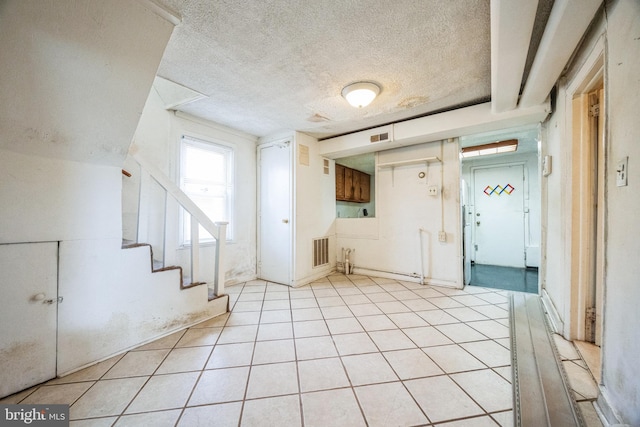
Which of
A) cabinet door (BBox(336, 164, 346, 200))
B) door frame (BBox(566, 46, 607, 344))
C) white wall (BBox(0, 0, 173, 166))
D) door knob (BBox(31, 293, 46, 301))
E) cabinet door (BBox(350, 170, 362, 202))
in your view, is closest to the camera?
white wall (BBox(0, 0, 173, 166))

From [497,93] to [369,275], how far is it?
3.08 m

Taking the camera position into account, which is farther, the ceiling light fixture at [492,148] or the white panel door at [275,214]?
the ceiling light fixture at [492,148]

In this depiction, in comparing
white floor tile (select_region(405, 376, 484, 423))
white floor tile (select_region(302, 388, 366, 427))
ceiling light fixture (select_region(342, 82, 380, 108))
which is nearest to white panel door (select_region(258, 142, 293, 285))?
ceiling light fixture (select_region(342, 82, 380, 108))

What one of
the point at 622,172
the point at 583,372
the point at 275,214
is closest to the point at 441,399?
the point at 583,372

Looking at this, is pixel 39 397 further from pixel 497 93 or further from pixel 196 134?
pixel 497 93

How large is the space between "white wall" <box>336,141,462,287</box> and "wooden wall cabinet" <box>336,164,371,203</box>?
128cm

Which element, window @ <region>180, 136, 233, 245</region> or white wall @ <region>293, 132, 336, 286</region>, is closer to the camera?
window @ <region>180, 136, 233, 245</region>

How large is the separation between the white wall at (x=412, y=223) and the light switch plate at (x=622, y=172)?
2.22 m

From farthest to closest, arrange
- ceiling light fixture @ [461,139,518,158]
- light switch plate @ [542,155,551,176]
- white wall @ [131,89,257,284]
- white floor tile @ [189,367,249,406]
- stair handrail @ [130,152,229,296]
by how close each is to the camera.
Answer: ceiling light fixture @ [461,139,518,158]
white wall @ [131,89,257,284]
light switch plate @ [542,155,551,176]
stair handrail @ [130,152,229,296]
white floor tile @ [189,367,249,406]

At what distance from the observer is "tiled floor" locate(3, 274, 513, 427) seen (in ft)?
4.01

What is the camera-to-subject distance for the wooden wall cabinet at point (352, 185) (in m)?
5.27

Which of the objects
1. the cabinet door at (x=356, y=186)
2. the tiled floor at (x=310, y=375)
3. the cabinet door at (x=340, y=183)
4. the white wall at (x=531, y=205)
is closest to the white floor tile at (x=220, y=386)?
the tiled floor at (x=310, y=375)

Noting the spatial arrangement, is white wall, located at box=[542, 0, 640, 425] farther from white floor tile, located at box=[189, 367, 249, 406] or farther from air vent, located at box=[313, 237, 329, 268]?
air vent, located at box=[313, 237, 329, 268]

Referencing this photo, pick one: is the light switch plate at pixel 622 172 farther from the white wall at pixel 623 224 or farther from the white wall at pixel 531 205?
the white wall at pixel 531 205
